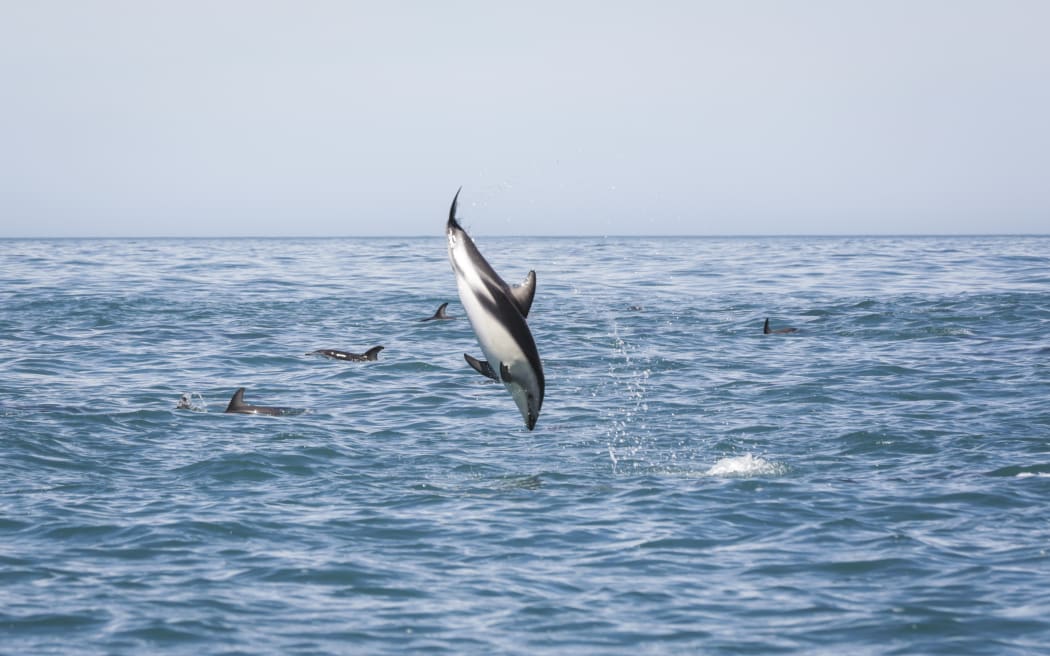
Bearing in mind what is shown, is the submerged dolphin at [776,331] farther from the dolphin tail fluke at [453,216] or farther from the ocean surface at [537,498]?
the dolphin tail fluke at [453,216]

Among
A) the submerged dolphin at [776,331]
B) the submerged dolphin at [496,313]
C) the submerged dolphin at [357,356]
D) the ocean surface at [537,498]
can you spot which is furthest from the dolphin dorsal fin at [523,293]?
the submerged dolphin at [776,331]

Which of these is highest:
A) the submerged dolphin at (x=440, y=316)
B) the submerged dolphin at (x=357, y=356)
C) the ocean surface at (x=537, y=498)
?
the submerged dolphin at (x=440, y=316)

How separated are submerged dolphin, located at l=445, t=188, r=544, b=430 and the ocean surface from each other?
181 cm

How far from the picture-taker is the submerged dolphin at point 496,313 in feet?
35.3

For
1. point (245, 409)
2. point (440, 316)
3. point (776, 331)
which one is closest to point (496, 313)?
point (245, 409)

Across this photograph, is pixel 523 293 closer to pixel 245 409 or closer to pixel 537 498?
pixel 537 498

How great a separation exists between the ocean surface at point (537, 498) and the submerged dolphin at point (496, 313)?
1.81 meters

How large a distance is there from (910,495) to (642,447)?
4.15 m

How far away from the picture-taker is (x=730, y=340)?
29.8 m

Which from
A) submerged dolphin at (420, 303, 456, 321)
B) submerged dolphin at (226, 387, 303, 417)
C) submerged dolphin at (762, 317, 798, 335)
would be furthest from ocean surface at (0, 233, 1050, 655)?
submerged dolphin at (420, 303, 456, 321)

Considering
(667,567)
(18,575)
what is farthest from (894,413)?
(18,575)

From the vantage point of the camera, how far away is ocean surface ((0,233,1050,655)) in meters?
10.0

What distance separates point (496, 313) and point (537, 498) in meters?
3.63

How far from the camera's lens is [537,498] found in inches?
548
